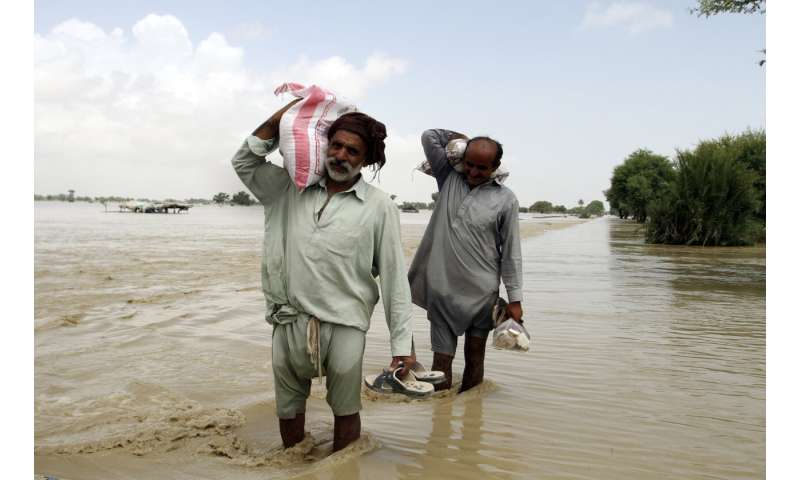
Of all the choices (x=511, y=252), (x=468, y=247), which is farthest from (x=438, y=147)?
(x=511, y=252)

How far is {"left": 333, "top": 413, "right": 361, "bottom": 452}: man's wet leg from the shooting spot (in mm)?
3170

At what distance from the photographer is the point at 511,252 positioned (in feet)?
14.5

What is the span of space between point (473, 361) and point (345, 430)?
1706 mm

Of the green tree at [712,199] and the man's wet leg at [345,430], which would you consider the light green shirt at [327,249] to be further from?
the green tree at [712,199]

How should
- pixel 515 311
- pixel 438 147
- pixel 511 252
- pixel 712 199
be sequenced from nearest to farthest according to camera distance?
pixel 515 311
pixel 511 252
pixel 438 147
pixel 712 199

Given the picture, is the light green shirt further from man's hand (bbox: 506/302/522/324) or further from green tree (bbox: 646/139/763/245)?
green tree (bbox: 646/139/763/245)

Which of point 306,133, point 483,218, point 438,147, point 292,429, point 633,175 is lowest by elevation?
point 292,429

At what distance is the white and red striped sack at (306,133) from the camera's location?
2.98m

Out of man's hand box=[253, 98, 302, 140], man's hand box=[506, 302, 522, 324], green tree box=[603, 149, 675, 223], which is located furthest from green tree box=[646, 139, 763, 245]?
green tree box=[603, 149, 675, 223]

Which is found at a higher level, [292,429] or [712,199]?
[712,199]

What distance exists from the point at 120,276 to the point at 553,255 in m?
12.3

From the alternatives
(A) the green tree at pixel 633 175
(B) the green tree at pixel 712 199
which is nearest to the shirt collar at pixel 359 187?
(B) the green tree at pixel 712 199

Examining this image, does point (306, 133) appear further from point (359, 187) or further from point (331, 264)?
point (331, 264)

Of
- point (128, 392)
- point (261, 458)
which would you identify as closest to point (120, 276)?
point (128, 392)
